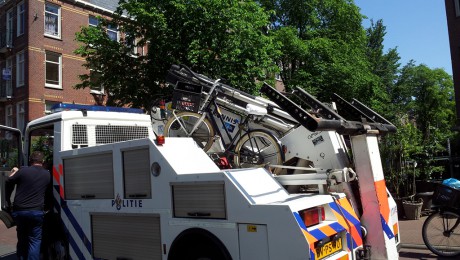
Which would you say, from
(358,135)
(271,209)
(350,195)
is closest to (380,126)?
(358,135)

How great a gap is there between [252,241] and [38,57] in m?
25.0

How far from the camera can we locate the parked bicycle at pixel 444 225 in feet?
21.2

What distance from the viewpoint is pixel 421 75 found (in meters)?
41.5

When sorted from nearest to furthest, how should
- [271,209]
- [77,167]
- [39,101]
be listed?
[271,209] → [77,167] → [39,101]

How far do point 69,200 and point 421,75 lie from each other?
42.3 metres

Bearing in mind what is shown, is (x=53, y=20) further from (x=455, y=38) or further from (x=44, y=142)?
(x=455, y=38)

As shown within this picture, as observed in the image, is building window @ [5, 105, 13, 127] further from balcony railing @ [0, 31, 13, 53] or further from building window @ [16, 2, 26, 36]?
building window @ [16, 2, 26, 36]

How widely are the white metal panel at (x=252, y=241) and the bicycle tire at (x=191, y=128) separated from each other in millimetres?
2450

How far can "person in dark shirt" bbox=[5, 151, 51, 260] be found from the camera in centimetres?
550

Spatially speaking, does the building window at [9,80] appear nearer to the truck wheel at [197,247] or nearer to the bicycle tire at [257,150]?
the bicycle tire at [257,150]

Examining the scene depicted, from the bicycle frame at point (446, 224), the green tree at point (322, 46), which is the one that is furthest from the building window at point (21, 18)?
the bicycle frame at point (446, 224)

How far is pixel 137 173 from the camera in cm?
459

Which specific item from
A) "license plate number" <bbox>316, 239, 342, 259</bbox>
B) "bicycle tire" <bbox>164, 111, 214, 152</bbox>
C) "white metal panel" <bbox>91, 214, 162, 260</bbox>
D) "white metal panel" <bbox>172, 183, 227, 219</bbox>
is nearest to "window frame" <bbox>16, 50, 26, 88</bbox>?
"bicycle tire" <bbox>164, 111, 214, 152</bbox>

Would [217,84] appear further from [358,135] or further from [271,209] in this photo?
[271,209]
